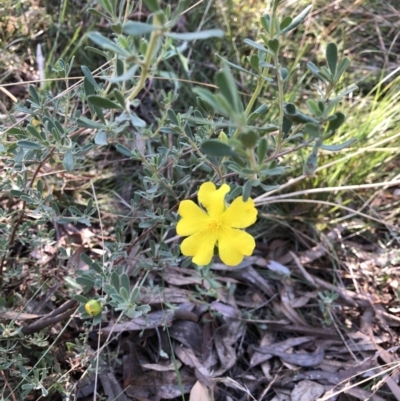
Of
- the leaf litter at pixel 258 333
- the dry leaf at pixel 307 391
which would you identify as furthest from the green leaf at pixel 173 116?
the dry leaf at pixel 307 391

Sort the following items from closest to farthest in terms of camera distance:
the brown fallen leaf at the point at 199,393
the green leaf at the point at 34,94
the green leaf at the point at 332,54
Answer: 1. the green leaf at the point at 332,54
2. the green leaf at the point at 34,94
3. the brown fallen leaf at the point at 199,393

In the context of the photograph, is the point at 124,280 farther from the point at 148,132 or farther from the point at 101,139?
the point at 148,132

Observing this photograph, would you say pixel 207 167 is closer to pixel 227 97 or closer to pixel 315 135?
pixel 315 135

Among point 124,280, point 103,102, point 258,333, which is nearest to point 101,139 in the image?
point 103,102

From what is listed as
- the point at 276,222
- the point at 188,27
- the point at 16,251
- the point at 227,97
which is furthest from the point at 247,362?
the point at 188,27

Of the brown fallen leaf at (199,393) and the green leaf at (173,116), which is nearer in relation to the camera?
the green leaf at (173,116)

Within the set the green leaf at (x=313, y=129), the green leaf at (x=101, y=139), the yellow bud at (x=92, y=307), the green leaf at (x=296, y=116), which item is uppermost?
the green leaf at (x=313, y=129)

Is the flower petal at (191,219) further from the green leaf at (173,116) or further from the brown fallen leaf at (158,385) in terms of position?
the brown fallen leaf at (158,385)

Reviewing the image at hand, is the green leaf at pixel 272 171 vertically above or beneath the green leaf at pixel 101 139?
above
